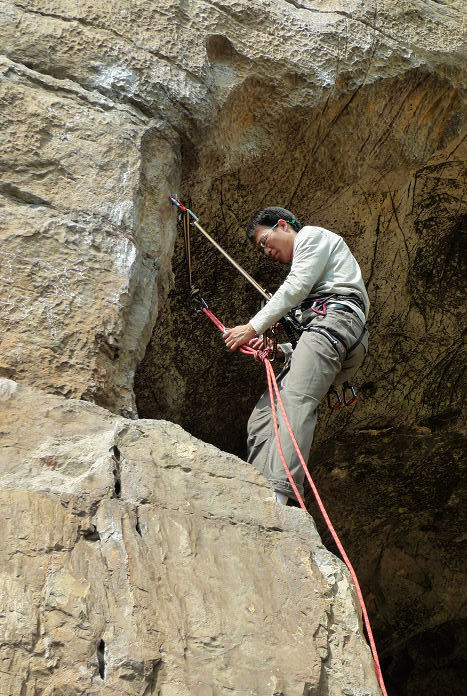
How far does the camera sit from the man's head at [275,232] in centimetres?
365

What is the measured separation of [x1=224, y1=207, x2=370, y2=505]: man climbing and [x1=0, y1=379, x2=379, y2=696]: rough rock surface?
1.59ft

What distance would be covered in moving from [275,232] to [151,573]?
5.80ft

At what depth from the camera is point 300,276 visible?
334 centimetres

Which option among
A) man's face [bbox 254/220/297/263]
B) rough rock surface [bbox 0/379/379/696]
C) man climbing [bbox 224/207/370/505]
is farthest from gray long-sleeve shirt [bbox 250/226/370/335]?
rough rock surface [bbox 0/379/379/696]

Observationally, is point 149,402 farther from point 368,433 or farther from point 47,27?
point 47,27

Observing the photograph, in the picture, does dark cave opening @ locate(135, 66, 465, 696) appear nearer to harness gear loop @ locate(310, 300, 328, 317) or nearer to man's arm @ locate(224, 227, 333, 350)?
man's arm @ locate(224, 227, 333, 350)

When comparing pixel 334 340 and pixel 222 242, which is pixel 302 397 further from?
pixel 222 242

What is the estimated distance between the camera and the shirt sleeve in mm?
3262

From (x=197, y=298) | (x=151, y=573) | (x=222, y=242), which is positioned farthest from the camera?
(x=222, y=242)

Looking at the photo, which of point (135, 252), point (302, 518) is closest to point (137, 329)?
point (135, 252)

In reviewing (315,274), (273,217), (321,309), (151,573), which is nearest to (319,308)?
(321,309)

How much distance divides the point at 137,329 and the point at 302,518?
866 mm

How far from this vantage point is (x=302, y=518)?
2.62m

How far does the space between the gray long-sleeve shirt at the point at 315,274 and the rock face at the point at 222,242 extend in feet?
1.48
